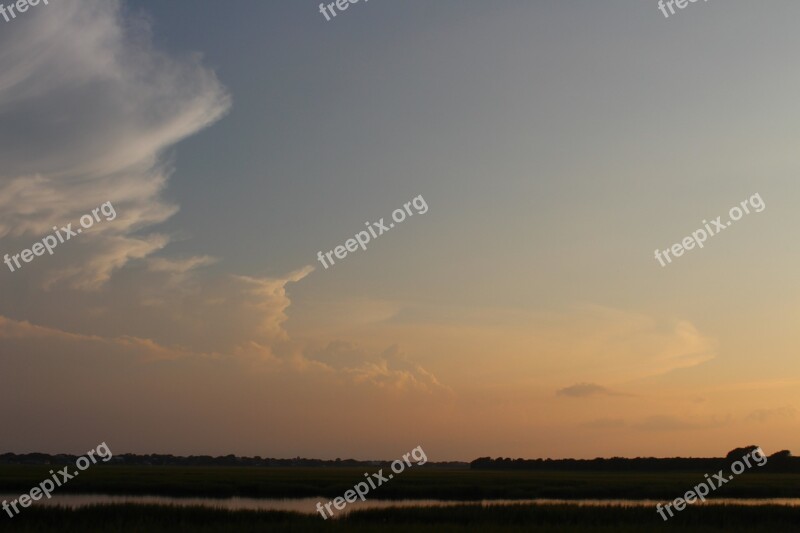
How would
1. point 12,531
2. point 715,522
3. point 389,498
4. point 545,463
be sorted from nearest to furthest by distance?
point 12,531 → point 715,522 → point 389,498 → point 545,463

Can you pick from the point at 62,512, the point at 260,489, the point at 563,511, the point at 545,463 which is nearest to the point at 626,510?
the point at 563,511

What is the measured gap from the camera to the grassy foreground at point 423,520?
920 inches

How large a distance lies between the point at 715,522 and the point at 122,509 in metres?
21.7

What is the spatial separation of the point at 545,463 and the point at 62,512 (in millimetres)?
124976

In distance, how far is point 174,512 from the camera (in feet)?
88.6

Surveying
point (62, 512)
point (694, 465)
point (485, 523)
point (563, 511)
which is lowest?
point (694, 465)

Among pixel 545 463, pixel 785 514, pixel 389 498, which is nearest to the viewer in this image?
pixel 785 514

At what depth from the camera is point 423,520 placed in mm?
28812

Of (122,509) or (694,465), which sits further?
(694,465)

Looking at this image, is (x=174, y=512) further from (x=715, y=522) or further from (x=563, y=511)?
(x=715, y=522)

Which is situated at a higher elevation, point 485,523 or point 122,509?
point 122,509

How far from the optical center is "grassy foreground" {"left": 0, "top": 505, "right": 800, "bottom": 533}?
23359 mm

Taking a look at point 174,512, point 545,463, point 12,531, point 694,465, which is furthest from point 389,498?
point 545,463

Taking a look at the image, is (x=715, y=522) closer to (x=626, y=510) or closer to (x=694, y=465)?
(x=626, y=510)
